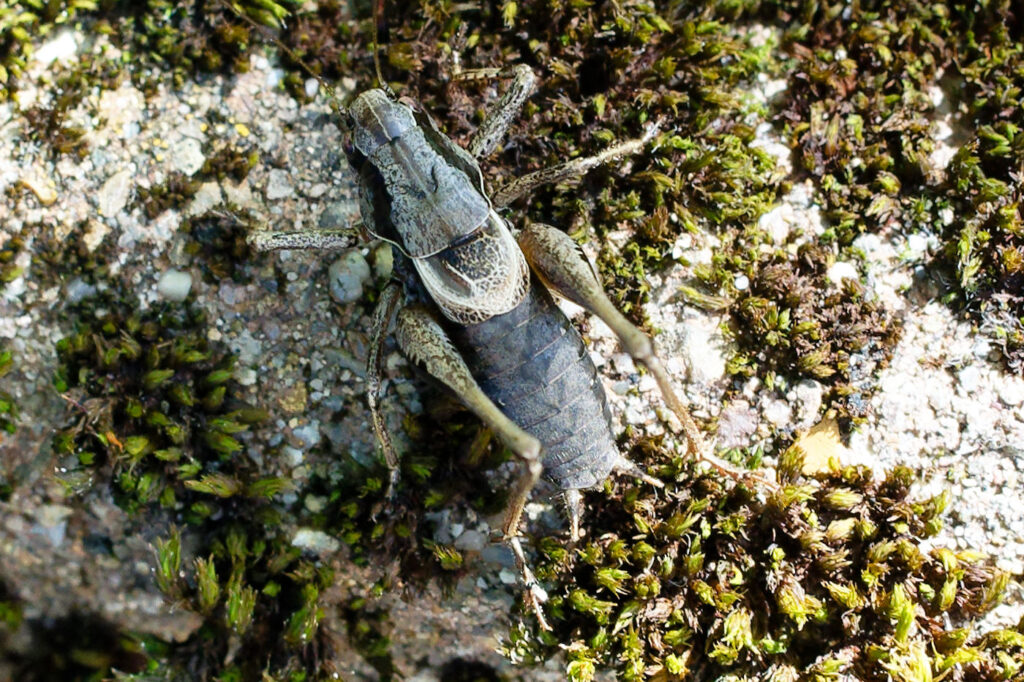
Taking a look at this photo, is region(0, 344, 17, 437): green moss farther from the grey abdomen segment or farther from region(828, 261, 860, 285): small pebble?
region(828, 261, 860, 285): small pebble

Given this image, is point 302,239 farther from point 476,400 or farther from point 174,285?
point 476,400

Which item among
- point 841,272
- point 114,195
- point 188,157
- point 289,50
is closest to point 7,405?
point 114,195

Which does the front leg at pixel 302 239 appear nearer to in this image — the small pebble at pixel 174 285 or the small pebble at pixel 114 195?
the small pebble at pixel 174 285

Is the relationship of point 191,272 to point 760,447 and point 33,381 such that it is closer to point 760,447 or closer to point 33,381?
point 33,381

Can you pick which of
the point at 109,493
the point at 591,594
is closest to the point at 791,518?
the point at 591,594

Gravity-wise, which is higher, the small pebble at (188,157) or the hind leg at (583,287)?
the small pebble at (188,157)

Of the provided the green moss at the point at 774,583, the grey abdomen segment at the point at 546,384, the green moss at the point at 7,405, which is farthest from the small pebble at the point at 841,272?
the green moss at the point at 7,405

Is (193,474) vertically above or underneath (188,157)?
underneath
